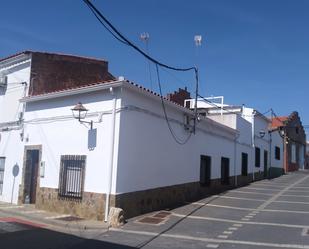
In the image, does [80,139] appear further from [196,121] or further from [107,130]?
[196,121]

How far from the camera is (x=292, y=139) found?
4512 centimetres

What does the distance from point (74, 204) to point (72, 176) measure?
0.97 meters

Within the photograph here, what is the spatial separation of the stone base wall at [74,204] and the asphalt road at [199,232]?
1124mm

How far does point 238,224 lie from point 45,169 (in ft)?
23.0

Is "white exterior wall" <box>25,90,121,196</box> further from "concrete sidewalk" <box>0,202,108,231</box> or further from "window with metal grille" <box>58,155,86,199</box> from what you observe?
"concrete sidewalk" <box>0,202,108,231</box>

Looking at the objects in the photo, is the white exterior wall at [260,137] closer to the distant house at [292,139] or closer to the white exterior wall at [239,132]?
the white exterior wall at [239,132]

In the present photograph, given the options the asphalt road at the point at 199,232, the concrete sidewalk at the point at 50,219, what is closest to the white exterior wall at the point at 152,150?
the asphalt road at the point at 199,232

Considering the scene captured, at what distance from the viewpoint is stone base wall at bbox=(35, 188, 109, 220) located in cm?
1358

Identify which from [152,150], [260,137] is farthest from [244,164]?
[152,150]

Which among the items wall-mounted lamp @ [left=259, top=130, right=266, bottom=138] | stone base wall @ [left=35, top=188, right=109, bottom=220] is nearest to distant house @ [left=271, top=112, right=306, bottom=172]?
wall-mounted lamp @ [left=259, top=130, right=266, bottom=138]

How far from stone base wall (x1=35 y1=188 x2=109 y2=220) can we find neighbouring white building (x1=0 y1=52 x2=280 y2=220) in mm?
32

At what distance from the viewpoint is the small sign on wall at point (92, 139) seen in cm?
1423

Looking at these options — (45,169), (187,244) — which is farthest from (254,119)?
(187,244)

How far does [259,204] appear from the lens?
59.7 feet
